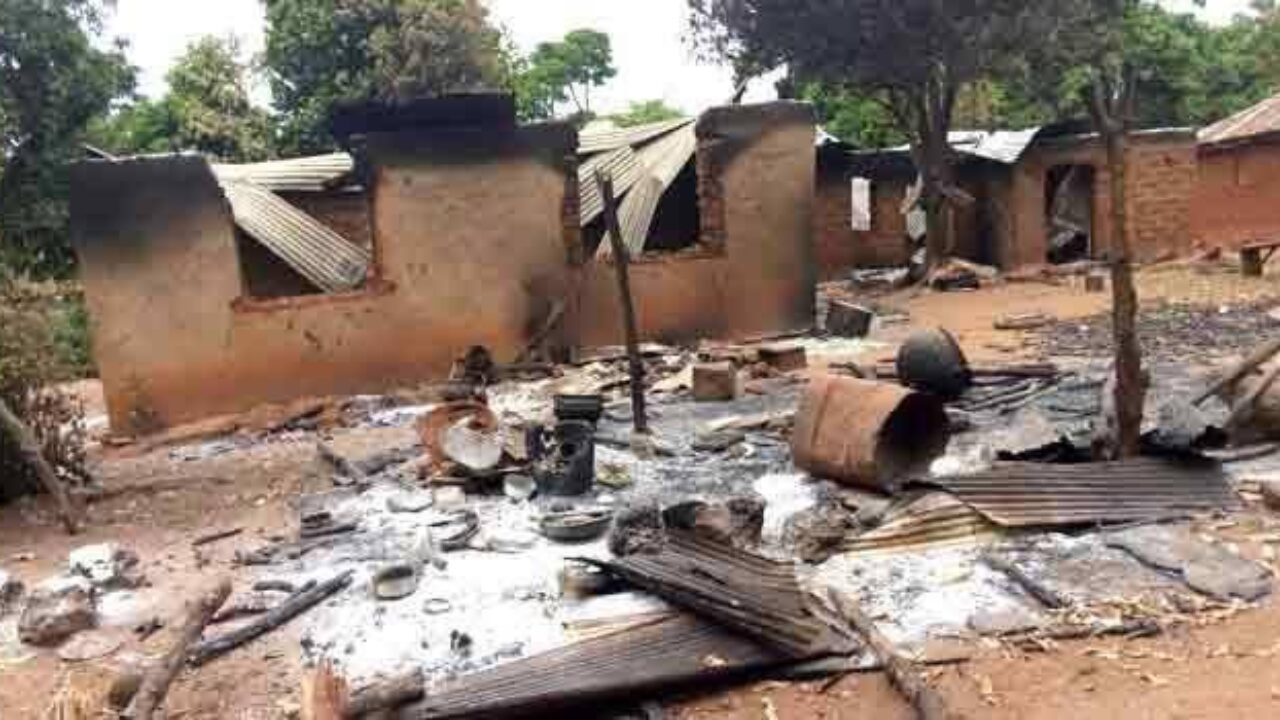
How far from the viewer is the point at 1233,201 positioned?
19.2m

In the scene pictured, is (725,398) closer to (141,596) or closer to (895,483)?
(895,483)

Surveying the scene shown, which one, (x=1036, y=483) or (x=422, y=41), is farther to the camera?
(x=422, y=41)

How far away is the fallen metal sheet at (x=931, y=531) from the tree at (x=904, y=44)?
11.4 meters

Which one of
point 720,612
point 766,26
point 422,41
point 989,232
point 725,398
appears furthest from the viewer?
point 422,41

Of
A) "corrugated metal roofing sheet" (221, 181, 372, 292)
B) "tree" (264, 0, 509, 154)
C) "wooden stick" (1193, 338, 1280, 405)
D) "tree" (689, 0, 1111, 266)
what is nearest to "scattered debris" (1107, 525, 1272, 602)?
"wooden stick" (1193, 338, 1280, 405)

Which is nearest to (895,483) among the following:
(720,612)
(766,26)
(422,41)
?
(720,612)

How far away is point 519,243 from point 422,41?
11.8 meters

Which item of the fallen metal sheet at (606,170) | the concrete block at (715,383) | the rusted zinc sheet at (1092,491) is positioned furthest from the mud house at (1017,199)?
the rusted zinc sheet at (1092,491)

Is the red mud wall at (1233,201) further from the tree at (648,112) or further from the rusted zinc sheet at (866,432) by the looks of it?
the rusted zinc sheet at (866,432)

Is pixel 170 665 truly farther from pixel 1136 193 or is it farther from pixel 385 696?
pixel 1136 193

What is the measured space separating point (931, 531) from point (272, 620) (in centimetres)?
308

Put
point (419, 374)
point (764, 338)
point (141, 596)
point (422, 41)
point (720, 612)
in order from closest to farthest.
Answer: point (720, 612) → point (141, 596) → point (419, 374) → point (764, 338) → point (422, 41)

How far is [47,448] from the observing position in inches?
282

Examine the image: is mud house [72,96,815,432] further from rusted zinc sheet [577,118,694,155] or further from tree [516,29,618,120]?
tree [516,29,618,120]
